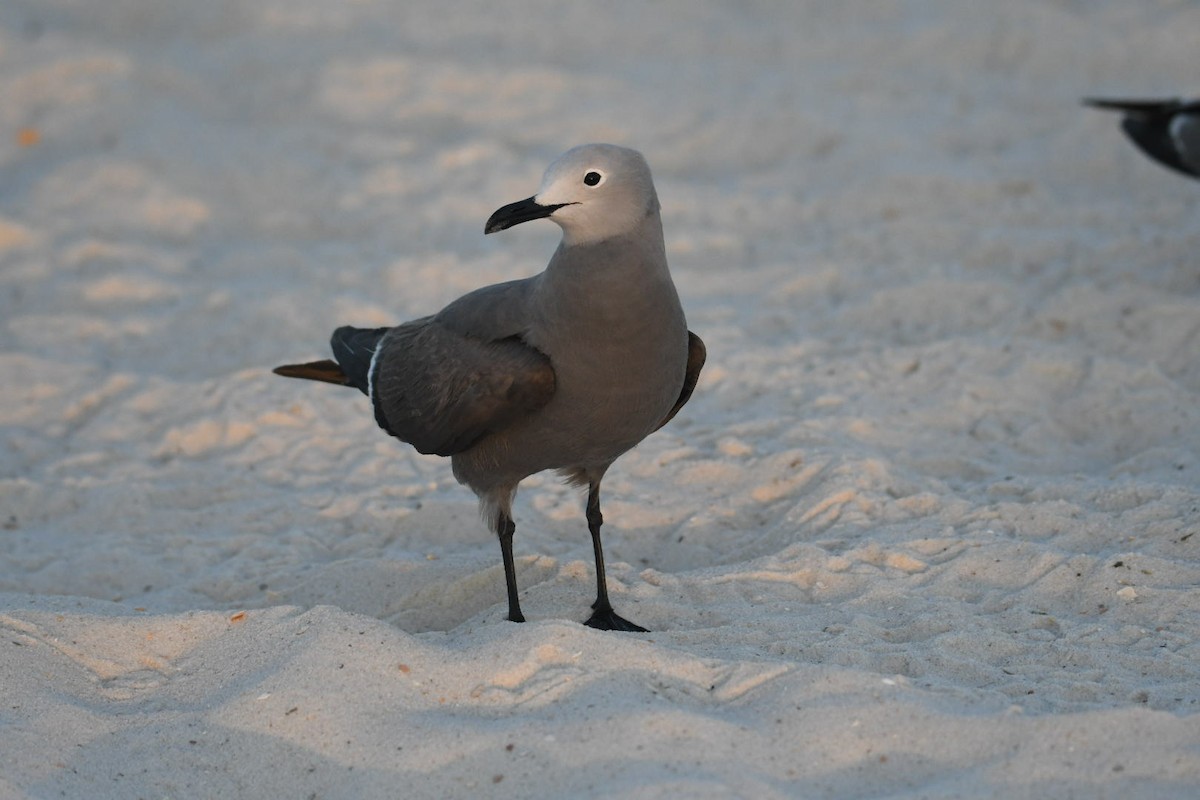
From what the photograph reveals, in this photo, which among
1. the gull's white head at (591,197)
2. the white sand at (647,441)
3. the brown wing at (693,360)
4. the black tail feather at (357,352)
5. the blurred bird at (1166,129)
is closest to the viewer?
the white sand at (647,441)

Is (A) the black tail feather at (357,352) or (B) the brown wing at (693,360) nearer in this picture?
(B) the brown wing at (693,360)

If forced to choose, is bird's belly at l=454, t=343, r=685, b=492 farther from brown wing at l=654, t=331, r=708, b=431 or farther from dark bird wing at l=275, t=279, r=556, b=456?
brown wing at l=654, t=331, r=708, b=431

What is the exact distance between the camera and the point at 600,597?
4250 mm

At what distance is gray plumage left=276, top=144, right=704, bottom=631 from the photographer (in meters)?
3.82

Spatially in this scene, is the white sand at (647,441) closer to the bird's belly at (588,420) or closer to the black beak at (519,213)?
the bird's belly at (588,420)

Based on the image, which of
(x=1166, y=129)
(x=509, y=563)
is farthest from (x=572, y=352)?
(x=1166, y=129)

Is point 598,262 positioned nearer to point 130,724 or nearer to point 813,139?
point 130,724

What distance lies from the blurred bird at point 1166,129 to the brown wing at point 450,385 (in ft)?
14.4

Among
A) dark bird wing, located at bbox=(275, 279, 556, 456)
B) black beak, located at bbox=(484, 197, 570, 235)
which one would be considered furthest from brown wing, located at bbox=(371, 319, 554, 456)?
black beak, located at bbox=(484, 197, 570, 235)

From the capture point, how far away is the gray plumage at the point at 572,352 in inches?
150

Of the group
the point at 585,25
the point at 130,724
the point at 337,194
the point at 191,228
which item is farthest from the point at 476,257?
the point at 130,724

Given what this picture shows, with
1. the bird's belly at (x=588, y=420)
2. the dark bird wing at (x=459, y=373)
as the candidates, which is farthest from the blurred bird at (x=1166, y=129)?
the dark bird wing at (x=459, y=373)

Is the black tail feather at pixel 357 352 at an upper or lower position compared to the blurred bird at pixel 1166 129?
lower

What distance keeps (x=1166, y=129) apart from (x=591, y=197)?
4.54 m
